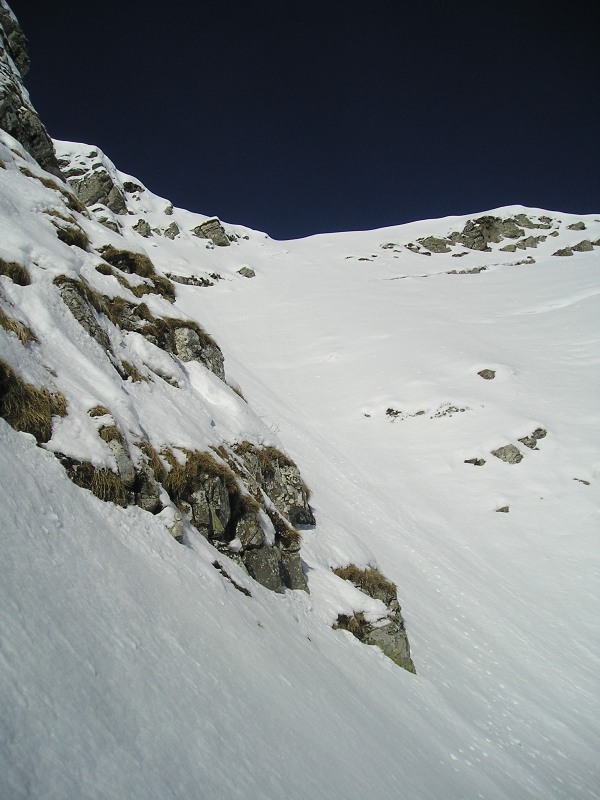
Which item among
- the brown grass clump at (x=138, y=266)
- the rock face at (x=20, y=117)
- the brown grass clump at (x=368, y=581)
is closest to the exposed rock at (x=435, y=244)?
the rock face at (x=20, y=117)

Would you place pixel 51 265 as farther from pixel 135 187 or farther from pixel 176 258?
pixel 135 187

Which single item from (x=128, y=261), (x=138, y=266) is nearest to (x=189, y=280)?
(x=138, y=266)

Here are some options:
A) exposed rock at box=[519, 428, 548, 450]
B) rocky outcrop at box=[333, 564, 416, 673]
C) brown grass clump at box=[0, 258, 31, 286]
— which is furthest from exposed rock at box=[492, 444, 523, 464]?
brown grass clump at box=[0, 258, 31, 286]

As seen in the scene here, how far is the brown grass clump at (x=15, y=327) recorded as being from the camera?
255 inches

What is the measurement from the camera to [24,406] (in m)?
5.54

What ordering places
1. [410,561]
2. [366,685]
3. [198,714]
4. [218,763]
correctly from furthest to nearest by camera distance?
[410,561], [366,685], [198,714], [218,763]

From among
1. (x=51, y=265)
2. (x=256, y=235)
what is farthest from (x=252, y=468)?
(x=256, y=235)

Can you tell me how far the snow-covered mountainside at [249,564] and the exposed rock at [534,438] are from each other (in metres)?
0.22

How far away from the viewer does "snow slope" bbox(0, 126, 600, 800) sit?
322cm

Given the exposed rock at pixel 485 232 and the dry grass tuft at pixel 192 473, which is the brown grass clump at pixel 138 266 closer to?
the dry grass tuft at pixel 192 473

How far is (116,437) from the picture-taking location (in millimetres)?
6488

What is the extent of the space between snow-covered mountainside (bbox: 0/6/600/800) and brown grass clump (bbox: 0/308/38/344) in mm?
30

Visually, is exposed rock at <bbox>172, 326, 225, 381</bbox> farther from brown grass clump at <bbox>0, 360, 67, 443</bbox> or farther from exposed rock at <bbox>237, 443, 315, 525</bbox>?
brown grass clump at <bbox>0, 360, 67, 443</bbox>

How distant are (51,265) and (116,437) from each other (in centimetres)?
469
